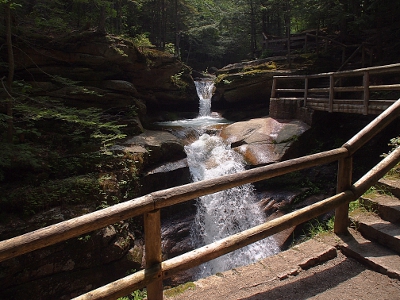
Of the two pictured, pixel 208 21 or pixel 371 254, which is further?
pixel 208 21

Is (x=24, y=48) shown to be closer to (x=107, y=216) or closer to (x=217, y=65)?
(x=107, y=216)

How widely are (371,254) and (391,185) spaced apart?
4.45ft

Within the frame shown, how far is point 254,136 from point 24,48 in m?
8.33

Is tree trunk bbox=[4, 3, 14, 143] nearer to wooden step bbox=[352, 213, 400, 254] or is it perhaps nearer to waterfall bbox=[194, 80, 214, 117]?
wooden step bbox=[352, 213, 400, 254]

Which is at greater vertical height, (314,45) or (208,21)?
(208,21)

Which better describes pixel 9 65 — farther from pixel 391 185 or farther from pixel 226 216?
pixel 391 185

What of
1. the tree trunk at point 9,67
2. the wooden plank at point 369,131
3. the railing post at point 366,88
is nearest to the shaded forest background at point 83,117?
the tree trunk at point 9,67

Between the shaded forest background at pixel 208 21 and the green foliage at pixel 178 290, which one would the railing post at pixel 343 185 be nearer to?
the green foliage at pixel 178 290

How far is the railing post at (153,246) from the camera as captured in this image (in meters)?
2.26

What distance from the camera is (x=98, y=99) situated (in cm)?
1023

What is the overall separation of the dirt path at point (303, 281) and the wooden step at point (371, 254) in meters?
0.06

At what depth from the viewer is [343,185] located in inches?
127

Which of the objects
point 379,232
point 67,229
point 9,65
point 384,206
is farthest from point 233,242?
point 9,65

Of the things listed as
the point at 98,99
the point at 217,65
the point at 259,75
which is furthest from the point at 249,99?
the point at 217,65
